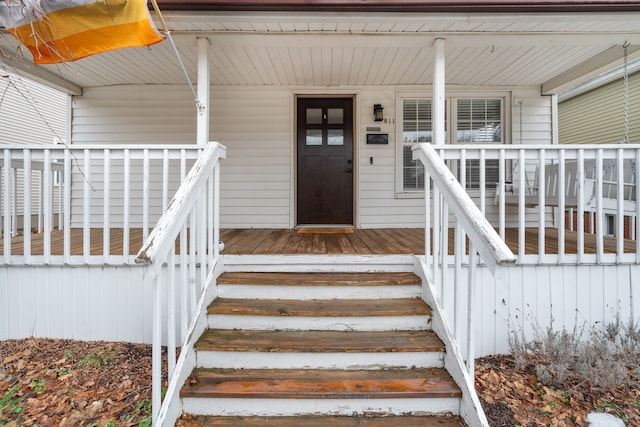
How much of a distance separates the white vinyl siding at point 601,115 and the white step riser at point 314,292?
8307mm

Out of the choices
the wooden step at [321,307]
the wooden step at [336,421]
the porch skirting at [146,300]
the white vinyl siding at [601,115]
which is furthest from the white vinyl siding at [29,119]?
the white vinyl siding at [601,115]

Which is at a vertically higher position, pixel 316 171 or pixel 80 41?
pixel 80 41

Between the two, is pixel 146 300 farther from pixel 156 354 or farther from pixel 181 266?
pixel 156 354

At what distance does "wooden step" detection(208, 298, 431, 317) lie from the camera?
2346mm

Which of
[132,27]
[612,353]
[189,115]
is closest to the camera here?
[132,27]

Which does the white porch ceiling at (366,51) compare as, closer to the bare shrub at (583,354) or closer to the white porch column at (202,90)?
the white porch column at (202,90)

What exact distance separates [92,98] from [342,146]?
3.85 m

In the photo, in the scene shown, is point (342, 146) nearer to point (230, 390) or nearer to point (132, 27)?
point (132, 27)

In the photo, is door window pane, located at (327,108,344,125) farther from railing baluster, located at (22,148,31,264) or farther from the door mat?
railing baluster, located at (22,148,31,264)

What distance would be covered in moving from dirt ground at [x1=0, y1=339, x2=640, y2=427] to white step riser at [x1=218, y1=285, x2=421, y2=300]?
738 millimetres

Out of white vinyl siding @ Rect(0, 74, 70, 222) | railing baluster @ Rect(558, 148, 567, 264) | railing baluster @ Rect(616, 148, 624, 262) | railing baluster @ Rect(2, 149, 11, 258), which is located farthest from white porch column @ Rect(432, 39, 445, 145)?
white vinyl siding @ Rect(0, 74, 70, 222)

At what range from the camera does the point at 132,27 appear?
2391 millimetres

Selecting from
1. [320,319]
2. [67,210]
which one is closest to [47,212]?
[67,210]

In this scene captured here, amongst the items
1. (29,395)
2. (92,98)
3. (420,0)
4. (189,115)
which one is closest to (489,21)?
(420,0)
